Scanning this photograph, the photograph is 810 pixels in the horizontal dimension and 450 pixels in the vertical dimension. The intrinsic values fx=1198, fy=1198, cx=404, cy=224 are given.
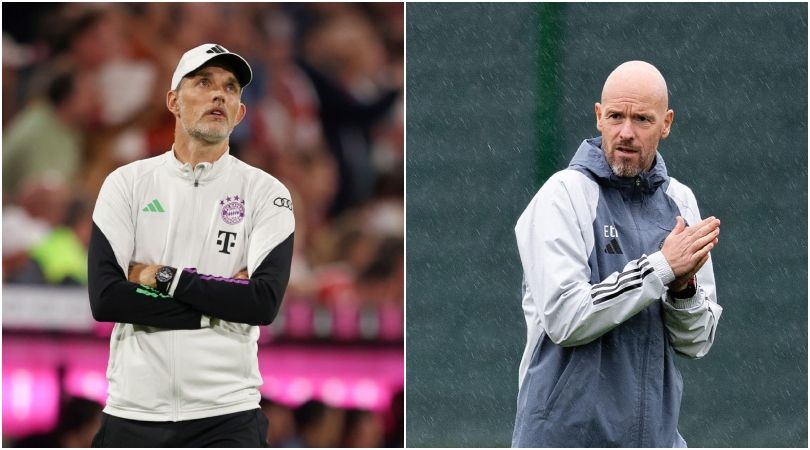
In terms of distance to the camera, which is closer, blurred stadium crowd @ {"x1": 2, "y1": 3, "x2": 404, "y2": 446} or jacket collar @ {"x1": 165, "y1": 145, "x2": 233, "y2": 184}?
jacket collar @ {"x1": 165, "y1": 145, "x2": 233, "y2": 184}

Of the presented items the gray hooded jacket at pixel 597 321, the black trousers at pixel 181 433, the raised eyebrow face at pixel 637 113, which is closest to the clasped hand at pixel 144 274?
the black trousers at pixel 181 433

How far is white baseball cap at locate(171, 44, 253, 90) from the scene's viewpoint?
4.30 m

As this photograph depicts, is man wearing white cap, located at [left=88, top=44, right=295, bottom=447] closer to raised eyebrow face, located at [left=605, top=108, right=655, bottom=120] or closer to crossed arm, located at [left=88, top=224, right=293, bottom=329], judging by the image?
crossed arm, located at [left=88, top=224, right=293, bottom=329]

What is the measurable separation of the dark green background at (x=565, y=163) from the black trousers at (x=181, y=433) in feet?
6.29

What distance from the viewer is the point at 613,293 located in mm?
3381

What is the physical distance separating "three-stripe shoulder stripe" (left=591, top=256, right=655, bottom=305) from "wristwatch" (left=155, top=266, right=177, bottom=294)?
1472 millimetres

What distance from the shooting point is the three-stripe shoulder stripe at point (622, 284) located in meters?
3.38

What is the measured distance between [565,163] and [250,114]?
A: 1.55 m

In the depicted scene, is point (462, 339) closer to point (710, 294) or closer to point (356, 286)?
point (356, 286)

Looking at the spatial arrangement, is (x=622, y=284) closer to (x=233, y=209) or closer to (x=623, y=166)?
(x=623, y=166)

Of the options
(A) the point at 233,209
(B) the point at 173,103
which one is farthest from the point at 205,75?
(A) the point at 233,209

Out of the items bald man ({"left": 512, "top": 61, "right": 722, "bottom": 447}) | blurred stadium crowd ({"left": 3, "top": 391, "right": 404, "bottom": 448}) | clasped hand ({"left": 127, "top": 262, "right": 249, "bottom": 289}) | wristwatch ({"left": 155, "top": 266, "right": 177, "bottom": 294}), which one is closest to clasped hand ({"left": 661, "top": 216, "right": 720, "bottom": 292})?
bald man ({"left": 512, "top": 61, "right": 722, "bottom": 447})

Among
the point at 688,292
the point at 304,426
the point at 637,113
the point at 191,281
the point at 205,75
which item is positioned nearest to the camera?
the point at 688,292

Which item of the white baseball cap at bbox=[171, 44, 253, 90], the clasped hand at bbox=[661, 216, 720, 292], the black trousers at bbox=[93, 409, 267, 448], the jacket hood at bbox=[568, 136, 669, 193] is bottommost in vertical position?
the black trousers at bbox=[93, 409, 267, 448]
